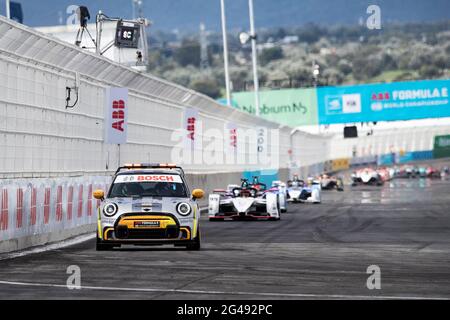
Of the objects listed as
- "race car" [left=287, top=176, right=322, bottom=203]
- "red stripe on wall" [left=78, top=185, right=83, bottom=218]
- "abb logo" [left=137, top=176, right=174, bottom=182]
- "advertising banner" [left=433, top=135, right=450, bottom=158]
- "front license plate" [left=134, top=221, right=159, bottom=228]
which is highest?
"advertising banner" [left=433, top=135, right=450, bottom=158]

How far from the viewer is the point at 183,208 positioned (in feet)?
63.9

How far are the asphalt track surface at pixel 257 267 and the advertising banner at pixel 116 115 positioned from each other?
13.7ft

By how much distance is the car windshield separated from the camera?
20.5 meters

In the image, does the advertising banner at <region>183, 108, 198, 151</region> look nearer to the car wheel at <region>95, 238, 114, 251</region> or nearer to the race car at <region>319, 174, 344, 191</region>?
the car wheel at <region>95, 238, 114, 251</region>

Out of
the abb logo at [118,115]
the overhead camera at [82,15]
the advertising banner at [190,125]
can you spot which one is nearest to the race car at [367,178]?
the advertising banner at [190,125]

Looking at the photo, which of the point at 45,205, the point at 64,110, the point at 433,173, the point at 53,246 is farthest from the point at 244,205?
the point at 433,173

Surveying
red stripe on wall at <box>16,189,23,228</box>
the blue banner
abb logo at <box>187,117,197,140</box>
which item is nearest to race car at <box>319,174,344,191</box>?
the blue banner

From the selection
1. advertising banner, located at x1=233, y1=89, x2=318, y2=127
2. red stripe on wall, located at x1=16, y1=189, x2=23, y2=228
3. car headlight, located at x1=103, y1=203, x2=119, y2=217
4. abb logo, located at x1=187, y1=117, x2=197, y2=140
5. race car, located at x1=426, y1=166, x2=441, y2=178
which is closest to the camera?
car headlight, located at x1=103, y1=203, x2=119, y2=217

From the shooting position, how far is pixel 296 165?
74.4 metres

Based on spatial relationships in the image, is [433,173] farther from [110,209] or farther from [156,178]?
[110,209]

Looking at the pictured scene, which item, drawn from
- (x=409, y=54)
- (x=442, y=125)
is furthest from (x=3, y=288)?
(x=409, y=54)

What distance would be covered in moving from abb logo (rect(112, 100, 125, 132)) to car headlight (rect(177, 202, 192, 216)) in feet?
35.5

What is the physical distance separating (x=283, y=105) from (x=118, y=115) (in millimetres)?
69934
